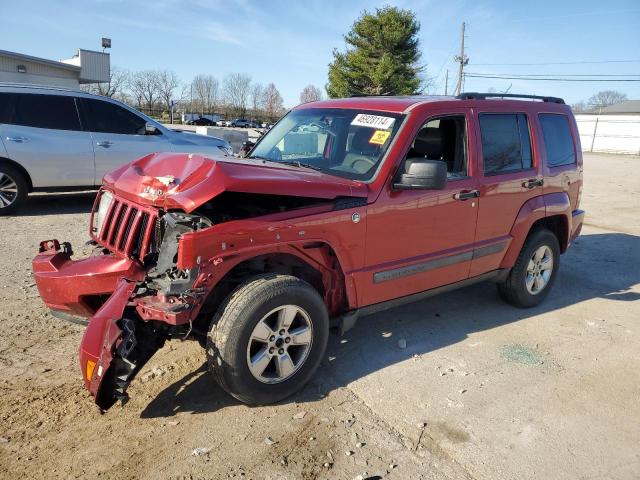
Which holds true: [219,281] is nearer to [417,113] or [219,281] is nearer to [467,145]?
[417,113]

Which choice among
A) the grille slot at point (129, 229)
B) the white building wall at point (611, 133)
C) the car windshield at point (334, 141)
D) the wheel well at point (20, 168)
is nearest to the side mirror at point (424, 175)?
the car windshield at point (334, 141)

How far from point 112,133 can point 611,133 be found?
44.8 meters

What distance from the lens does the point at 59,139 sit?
8016 millimetres

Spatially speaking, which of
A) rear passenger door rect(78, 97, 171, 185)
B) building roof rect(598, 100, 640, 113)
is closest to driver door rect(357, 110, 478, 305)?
rear passenger door rect(78, 97, 171, 185)

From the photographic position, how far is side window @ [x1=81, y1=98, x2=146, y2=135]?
27.3 ft

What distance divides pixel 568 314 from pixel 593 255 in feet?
9.23

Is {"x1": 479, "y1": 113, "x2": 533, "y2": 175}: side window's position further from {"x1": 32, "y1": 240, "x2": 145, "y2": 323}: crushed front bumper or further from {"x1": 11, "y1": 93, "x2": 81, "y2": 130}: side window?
{"x1": 11, "y1": 93, "x2": 81, "y2": 130}: side window

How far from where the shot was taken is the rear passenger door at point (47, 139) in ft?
25.2

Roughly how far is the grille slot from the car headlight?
6.7 inches

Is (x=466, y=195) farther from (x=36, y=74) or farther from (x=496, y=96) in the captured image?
(x=36, y=74)

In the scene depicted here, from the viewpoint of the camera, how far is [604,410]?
132 inches

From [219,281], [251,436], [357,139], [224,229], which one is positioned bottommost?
[251,436]

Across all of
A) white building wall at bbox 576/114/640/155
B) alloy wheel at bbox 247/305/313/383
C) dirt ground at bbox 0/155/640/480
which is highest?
white building wall at bbox 576/114/640/155

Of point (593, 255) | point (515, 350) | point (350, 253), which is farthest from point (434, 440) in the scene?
point (593, 255)
